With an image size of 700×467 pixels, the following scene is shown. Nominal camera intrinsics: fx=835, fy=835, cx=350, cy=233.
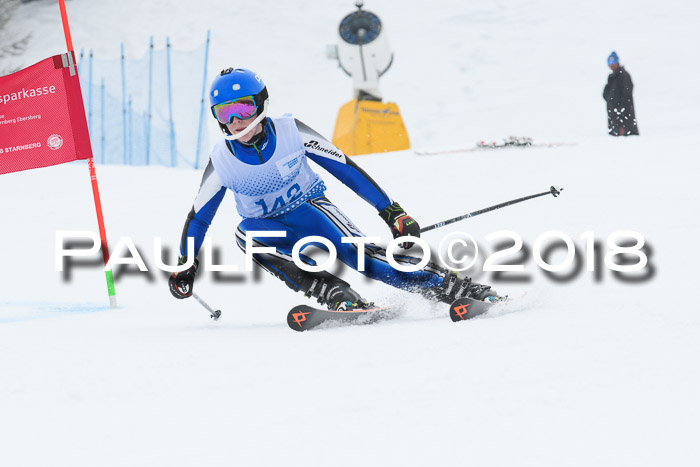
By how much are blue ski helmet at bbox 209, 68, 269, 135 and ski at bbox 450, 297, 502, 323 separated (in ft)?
4.19

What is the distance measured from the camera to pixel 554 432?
197 cm

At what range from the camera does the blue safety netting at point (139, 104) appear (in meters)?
15.7

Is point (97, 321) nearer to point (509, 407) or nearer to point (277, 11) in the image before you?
point (509, 407)

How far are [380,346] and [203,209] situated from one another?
1.62 metres

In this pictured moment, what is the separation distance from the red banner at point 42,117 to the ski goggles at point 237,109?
208cm

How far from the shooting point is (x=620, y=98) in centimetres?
1309

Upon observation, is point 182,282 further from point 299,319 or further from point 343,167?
point 343,167

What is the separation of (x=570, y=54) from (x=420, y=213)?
19691mm

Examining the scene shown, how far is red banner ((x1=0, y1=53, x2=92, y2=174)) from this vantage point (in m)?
5.63

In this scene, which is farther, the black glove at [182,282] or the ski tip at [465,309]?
the black glove at [182,282]

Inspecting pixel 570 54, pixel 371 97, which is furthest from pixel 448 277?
pixel 570 54

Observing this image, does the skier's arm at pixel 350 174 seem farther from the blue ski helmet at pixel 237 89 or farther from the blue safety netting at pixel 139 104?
the blue safety netting at pixel 139 104

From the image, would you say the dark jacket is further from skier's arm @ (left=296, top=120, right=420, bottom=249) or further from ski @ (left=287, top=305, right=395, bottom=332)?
ski @ (left=287, top=305, right=395, bottom=332)

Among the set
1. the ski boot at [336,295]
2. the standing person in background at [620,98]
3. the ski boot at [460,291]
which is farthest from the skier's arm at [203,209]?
the standing person in background at [620,98]
